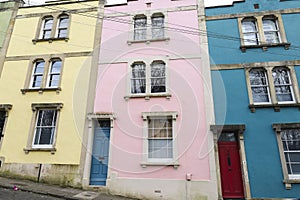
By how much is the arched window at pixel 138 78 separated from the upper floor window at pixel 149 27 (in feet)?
5.30

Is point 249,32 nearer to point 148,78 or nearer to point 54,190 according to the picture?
point 148,78

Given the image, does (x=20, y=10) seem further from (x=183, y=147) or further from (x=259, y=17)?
(x=259, y=17)

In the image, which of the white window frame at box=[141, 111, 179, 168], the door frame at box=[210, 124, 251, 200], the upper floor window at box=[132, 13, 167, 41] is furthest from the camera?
the upper floor window at box=[132, 13, 167, 41]

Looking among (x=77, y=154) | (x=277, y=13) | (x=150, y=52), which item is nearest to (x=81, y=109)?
(x=77, y=154)

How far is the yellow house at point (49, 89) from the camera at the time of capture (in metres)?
9.61

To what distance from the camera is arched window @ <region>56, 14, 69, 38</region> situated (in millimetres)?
12364

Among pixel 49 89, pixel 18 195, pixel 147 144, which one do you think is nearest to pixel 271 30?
pixel 147 144

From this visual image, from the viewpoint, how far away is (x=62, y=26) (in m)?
12.6

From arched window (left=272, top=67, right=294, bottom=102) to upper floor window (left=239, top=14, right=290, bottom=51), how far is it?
1338mm

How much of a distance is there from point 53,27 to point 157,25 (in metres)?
6.13

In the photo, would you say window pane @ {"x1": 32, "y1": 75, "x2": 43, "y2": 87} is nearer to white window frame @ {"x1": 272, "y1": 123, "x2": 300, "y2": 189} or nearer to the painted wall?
the painted wall

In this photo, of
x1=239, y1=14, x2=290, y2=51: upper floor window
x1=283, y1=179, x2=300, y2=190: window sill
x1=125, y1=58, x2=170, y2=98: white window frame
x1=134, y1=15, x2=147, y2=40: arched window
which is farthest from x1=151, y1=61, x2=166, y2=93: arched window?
x1=283, y1=179, x2=300, y2=190: window sill

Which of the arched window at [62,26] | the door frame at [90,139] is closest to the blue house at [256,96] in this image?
the door frame at [90,139]

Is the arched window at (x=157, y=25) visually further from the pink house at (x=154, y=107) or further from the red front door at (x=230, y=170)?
the red front door at (x=230, y=170)
